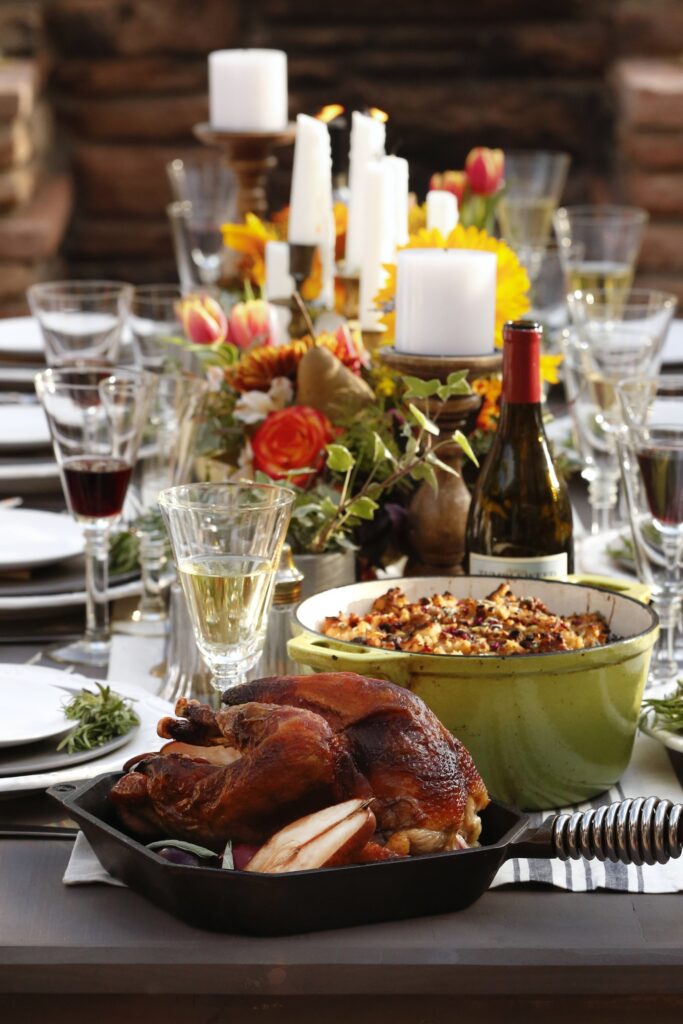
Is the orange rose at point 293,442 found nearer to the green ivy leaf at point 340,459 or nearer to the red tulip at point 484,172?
the green ivy leaf at point 340,459

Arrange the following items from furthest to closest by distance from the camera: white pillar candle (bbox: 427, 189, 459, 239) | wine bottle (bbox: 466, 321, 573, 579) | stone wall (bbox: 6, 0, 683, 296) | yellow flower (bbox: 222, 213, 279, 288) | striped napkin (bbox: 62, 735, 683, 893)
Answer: stone wall (bbox: 6, 0, 683, 296), yellow flower (bbox: 222, 213, 279, 288), white pillar candle (bbox: 427, 189, 459, 239), wine bottle (bbox: 466, 321, 573, 579), striped napkin (bbox: 62, 735, 683, 893)

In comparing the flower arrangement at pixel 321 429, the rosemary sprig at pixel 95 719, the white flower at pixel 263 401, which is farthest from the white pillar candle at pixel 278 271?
the rosemary sprig at pixel 95 719

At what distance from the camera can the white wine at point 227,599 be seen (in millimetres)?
1104

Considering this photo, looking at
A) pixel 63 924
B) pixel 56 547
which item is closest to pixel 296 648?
pixel 63 924

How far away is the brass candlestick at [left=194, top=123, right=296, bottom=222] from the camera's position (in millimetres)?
2354

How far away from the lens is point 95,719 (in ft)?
3.93

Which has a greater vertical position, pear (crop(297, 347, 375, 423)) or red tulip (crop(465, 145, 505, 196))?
red tulip (crop(465, 145, 505, 196))

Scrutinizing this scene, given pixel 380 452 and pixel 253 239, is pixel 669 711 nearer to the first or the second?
pixel 380 452

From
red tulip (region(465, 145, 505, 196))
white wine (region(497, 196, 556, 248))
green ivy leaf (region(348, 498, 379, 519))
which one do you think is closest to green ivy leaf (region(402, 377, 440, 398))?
green ivy leaf (region(348, 498, 379, 519))

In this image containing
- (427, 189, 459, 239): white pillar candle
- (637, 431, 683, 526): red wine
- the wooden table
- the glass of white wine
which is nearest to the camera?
the wooden table

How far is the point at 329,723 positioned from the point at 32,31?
3.86 meters

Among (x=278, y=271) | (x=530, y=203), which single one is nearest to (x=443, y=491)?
(x=278, y=271)

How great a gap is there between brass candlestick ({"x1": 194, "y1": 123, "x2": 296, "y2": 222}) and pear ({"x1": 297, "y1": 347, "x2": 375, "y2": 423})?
0.83 metres

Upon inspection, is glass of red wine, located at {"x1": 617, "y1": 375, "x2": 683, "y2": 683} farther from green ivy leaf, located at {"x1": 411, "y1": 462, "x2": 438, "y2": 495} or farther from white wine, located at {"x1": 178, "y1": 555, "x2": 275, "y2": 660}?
white wine, located at {"x1": 178, "y1": 555, "x2": 275, "y2": 660}
